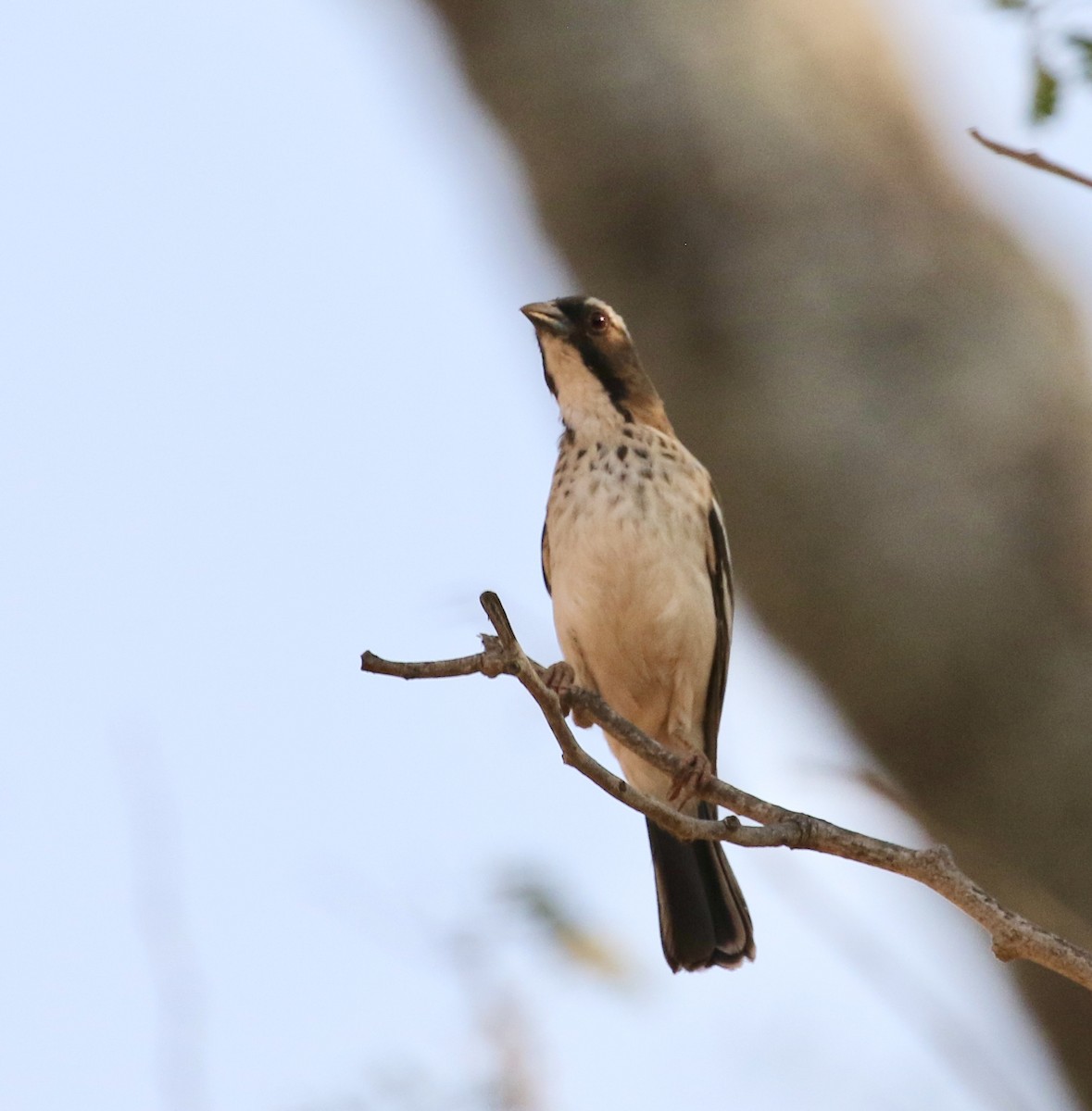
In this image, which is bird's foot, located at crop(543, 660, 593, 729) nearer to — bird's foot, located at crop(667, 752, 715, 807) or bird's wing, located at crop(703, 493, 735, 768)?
bird's foot, located at crop(667, 752, 715, 807)

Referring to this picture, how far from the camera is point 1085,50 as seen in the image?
322cm

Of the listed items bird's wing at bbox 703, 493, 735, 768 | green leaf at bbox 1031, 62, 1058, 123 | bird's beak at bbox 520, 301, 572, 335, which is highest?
green leaf at bbox 1031, 62, 1058, 123

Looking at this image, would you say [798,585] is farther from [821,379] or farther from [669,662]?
[669,662]

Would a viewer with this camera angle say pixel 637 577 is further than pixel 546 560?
No

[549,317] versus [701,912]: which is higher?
[549,317]

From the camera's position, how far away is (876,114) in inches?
192

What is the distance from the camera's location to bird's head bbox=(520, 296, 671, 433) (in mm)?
5902

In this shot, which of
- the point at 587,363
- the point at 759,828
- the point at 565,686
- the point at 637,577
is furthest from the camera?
the point at 587,363

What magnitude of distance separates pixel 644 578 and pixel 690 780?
62.9 inches

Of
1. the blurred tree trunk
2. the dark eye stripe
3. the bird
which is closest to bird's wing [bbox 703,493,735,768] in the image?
the bird

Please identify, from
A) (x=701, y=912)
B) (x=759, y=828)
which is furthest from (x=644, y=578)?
(x=759, y=828)

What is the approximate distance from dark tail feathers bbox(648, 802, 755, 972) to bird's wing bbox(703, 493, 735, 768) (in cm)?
30

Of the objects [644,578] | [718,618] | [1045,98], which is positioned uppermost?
[1045,98]

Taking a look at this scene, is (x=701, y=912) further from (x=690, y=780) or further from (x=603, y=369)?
(x=690, y=780)
